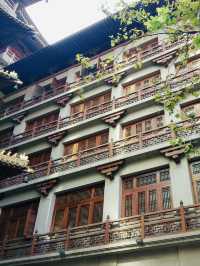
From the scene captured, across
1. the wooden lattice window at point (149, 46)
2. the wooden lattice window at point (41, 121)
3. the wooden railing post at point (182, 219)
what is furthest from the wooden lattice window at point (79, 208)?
the wooden lattice window at point (149, 46)

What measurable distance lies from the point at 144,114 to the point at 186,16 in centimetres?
814

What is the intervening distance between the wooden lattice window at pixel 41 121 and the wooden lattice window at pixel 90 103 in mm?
1562

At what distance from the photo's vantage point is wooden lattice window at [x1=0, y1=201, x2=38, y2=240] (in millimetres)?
16234

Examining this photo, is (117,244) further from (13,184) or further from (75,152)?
(13,184)

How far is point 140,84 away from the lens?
18.6 meters

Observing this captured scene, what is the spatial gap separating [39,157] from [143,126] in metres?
6.97

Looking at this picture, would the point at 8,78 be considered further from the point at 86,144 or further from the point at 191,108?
the point at 191,108

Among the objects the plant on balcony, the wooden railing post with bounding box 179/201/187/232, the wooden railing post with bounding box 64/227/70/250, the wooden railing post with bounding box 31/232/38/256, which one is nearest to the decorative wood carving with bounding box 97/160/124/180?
the wooden railing post with bounding box 64/227/70/250

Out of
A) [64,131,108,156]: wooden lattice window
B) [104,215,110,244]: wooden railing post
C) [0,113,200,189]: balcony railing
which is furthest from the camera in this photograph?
[64,131,108,156]: wooden lattice window

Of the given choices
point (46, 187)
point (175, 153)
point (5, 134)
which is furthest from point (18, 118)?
point (175, 153)

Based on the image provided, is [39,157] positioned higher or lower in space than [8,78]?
higher

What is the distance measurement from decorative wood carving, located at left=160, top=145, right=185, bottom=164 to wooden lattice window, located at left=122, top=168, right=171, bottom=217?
622 millimetres

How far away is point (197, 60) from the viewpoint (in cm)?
1694

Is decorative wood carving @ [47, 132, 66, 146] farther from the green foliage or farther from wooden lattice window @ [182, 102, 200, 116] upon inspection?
the green foliage
